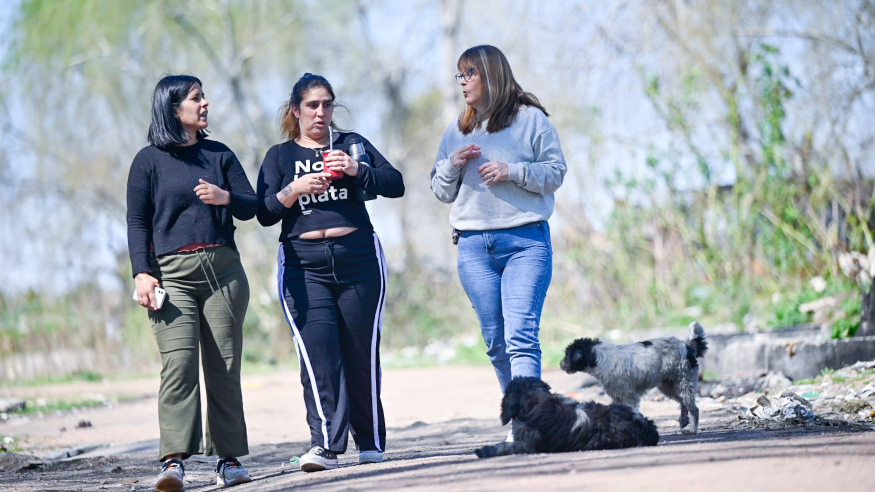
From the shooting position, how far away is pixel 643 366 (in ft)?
15.3

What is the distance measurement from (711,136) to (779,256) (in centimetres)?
189

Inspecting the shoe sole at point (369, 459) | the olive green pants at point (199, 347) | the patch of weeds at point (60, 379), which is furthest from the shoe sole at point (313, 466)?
the patch of weeds at point (60, 379)

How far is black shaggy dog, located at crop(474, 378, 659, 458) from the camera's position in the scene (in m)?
4.01

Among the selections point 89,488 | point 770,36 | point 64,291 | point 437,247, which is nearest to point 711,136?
point 770,36

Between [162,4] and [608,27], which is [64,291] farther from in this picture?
[608,27]

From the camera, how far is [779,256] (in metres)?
11.3

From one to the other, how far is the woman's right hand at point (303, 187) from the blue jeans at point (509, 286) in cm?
75

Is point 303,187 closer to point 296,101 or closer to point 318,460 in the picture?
point 296,101

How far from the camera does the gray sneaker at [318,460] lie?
4.30 meters

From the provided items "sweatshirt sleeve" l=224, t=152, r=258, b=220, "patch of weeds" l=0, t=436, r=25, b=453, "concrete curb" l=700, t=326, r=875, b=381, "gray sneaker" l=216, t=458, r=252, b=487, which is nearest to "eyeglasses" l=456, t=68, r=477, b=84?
"sweatshirt sleeve" l=224, t=152, r=258, b=220

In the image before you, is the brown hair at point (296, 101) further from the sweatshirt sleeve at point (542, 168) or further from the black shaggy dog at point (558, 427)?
the black shaggy dog at point (558, 427)

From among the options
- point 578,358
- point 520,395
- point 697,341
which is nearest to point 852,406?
point 697,341

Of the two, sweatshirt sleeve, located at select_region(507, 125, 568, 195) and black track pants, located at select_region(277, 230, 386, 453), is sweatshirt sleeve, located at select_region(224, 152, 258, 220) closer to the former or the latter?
black track pants, located at select_region(277, 230, 386, 453)

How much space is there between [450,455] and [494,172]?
1427mm
